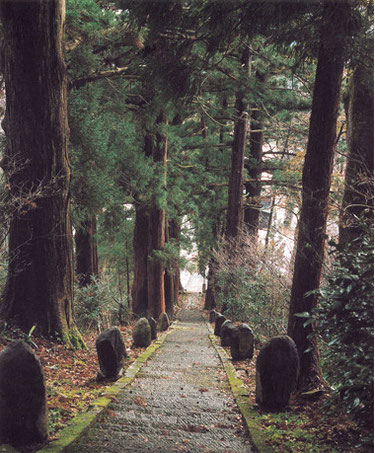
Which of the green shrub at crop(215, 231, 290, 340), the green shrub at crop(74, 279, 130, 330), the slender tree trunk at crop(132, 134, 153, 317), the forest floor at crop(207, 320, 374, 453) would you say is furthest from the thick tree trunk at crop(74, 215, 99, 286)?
the forest floor at crop(207, 320, 374, 453)

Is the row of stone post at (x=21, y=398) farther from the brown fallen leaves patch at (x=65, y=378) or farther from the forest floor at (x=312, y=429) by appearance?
the forest floor at (x=312, y=429)

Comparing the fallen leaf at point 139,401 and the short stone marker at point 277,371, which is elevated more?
the short stone marker at point 277,371

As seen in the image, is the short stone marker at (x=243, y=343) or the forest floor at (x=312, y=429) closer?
the forest floor at (x=312, y=429)

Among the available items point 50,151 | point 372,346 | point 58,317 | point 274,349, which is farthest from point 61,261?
point 372,346

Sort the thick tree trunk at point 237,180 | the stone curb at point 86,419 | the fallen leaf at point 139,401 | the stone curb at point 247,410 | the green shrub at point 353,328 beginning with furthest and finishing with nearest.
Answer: the thick tree trunk at point 237,180 → the fallen leaf at point 139,401 → the stone curb at point 247,410 → the stone curb at point 86,419 → the green shrub at point 353,328

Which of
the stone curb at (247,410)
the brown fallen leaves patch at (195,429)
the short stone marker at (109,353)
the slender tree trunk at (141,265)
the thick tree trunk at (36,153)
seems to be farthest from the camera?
the slender tree trunk at (141,265)

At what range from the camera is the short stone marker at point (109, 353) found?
662 centimetres

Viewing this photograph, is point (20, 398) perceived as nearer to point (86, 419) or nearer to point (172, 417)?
point (86, 419)

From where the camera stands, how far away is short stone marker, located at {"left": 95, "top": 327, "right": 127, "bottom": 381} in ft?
21.7

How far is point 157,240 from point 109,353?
11.4m

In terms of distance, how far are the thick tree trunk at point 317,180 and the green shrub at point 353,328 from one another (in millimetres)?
1397

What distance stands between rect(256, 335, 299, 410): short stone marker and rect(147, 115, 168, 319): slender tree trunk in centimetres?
1208

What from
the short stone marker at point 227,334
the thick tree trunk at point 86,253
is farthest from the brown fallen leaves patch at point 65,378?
the thick tree trunk at point 86,253

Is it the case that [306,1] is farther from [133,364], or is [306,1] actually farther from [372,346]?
[133,364]
